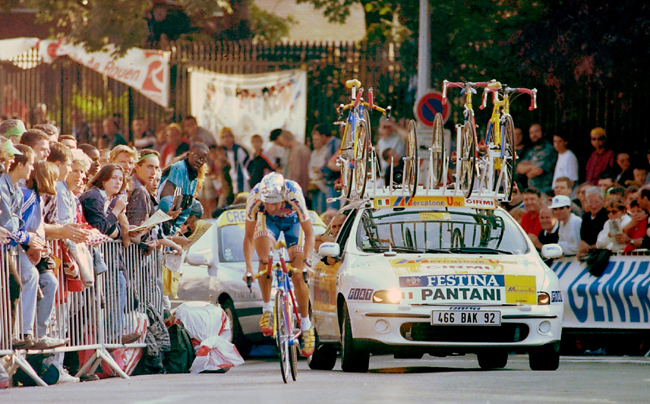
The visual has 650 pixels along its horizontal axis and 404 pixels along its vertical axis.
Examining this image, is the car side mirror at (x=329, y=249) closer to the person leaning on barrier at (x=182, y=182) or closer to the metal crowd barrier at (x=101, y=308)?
the metal crowd barrier at (x=101, y=308)

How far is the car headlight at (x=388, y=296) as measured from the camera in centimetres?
1338

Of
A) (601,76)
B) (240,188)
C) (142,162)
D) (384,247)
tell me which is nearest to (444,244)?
(384,247)

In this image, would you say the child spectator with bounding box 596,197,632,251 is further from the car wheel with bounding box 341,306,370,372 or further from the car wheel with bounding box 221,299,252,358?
the car wheel with bounding box 341,306,370,372

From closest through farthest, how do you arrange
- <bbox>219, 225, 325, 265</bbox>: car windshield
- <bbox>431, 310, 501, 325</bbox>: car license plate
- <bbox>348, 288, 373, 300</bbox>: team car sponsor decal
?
<bbox>431, 310, 501, 325</bbox>: car license plate, <bbox>348, 288, 373, 300</bbox>: team car sponsor decal, <bbox>219, 225, 325, 265</bbox>: car windshield

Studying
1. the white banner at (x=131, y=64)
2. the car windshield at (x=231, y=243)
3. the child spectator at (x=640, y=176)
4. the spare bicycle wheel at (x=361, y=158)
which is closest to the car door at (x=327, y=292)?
the spare bicycle wheel at (x=361, y=158)

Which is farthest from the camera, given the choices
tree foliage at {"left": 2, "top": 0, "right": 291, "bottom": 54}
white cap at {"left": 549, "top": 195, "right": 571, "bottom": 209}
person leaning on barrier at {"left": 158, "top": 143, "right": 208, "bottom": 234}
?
tree foliage at {"left": 2, "top": 0, "right": 291, "bottom": 54}

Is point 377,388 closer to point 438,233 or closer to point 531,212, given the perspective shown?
point 438,233

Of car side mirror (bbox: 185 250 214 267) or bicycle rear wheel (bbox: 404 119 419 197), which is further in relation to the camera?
car side mirror (bbox: 185 250 214 267)

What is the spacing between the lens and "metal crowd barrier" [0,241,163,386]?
11984 mm

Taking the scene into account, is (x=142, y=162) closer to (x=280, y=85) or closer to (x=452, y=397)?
(x=452, y=397)

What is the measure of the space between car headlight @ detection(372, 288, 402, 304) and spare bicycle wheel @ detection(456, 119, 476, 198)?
1.76m

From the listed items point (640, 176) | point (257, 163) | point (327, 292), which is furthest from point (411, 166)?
point (257, 163)

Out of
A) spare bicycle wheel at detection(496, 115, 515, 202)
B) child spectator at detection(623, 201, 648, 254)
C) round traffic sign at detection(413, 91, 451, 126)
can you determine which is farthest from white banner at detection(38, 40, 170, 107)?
spare bicycle wheel at detection(496, 115, 515, 202)

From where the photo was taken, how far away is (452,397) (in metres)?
10.7
